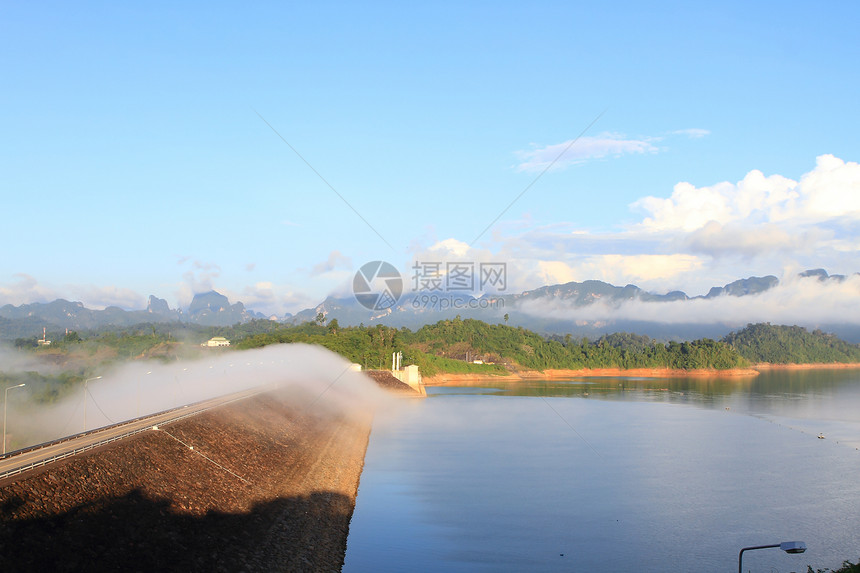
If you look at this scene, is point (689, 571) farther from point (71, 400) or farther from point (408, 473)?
point (71, 400)

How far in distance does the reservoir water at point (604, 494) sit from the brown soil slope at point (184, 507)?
174 cm

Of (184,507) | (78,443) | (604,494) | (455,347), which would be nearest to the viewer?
(184,507)

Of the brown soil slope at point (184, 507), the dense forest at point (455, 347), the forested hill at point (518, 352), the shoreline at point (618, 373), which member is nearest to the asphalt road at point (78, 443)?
the brown soil slope at point (184, 507)

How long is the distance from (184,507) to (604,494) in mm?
18049

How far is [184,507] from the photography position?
19359mm

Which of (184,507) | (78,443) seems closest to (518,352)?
(78,443)

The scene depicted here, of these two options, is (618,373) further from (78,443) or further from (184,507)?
(184,507)

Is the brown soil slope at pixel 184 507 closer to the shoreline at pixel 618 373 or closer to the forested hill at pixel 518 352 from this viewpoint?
the forested hill at pixel 518 352

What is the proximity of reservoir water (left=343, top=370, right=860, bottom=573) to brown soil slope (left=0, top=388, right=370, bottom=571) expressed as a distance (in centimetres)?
174

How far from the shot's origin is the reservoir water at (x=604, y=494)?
21.4 meters

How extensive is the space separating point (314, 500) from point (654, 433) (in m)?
31.3

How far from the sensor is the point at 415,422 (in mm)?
56781

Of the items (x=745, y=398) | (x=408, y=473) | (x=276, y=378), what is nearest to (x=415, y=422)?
(x=276, y=378)

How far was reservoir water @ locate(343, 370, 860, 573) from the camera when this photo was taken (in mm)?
21422
